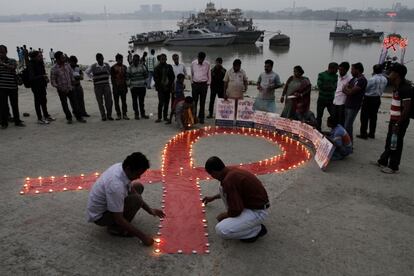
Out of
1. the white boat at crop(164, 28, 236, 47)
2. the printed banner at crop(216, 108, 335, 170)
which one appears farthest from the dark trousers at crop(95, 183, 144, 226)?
the white boat at crop(164, 28, 236, 47)

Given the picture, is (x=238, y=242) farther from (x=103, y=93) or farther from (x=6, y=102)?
(x=6, y=102)

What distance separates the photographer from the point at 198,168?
22.9ft

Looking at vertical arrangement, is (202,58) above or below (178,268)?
above

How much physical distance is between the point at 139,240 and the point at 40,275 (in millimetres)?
1200

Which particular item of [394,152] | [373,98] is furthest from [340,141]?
[373,98]

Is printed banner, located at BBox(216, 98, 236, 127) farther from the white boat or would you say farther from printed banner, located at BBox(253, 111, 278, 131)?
the white boat

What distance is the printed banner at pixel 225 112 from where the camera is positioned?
9648 mm

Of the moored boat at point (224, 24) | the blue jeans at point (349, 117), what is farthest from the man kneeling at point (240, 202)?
the moored boat at point (224, 24)

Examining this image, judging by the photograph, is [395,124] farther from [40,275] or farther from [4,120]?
[4,120]

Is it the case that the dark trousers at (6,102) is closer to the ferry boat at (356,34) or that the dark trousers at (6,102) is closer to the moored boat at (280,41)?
the moored boat at (280,41)

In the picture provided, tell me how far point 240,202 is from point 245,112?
5488 millimetres

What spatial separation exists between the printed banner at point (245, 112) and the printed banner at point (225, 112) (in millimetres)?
141

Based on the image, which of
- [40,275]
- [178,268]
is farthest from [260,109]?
[40,275]

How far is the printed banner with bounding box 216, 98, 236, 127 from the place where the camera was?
965 cm
